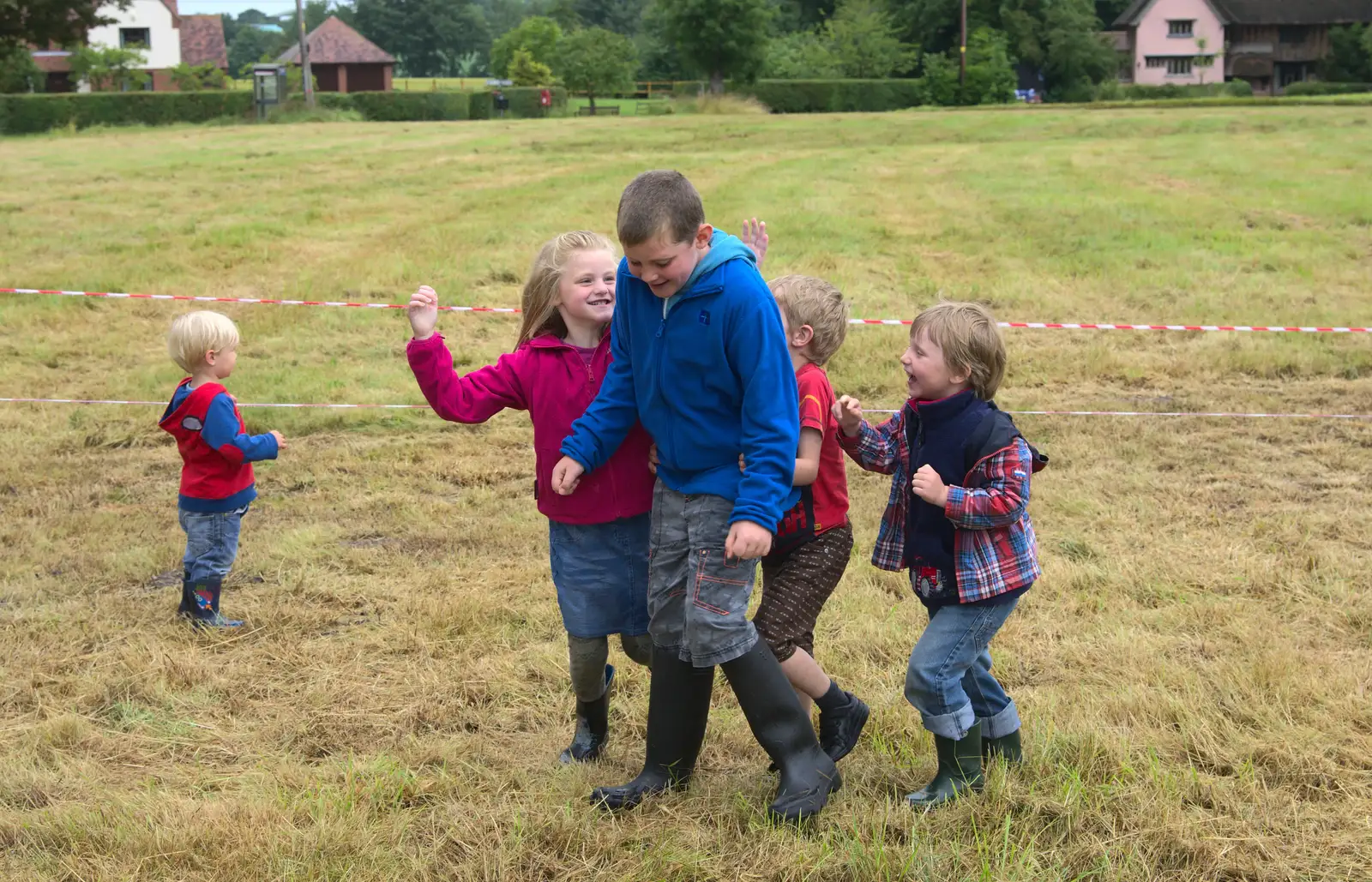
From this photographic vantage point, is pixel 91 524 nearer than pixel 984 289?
Yes

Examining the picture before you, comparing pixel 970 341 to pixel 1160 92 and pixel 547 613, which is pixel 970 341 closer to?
pixel 547 613

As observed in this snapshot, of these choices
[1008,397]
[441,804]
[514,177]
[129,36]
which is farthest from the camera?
[129,36]

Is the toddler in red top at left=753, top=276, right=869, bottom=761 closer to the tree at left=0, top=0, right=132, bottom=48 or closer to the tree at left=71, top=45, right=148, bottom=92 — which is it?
the tree at left=0, top=0, right=132, bottom=48

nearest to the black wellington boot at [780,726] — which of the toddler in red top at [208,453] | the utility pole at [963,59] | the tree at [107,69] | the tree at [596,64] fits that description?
the toddler in red top at [208,453]

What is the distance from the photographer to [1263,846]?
10.5ft

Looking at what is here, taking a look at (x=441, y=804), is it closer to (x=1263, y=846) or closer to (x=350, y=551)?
(x=1263, y=846)

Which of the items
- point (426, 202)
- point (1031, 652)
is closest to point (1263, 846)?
point (1031, 652)

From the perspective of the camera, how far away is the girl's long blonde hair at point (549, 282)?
3.56 metres

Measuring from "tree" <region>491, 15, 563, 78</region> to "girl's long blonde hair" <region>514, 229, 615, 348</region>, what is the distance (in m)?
74.8

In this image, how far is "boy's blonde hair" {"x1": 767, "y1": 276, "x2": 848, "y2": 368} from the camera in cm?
360

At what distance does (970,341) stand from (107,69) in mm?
67789

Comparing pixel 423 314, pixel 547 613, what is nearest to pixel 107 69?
pixel 547 613

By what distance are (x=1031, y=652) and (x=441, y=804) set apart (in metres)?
2.22

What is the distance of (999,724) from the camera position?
3.62 metres
